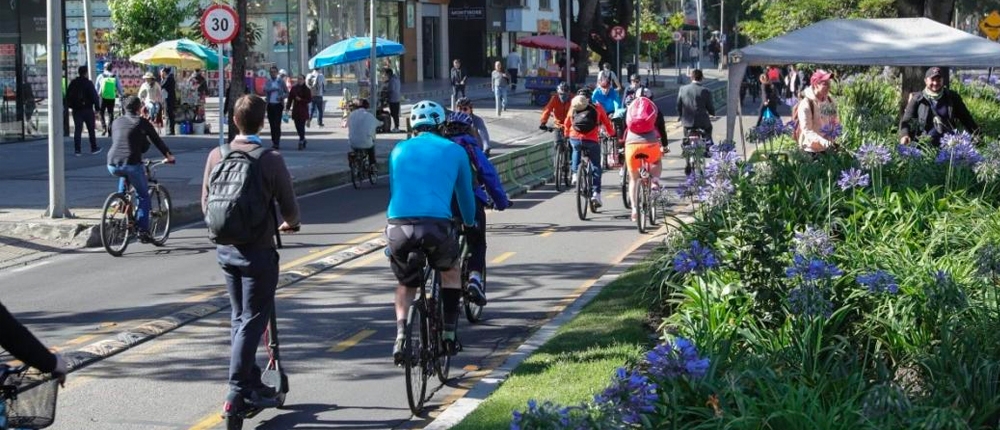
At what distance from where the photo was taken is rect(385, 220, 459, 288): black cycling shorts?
8.00m

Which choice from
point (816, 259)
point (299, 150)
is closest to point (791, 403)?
point (816, 259)

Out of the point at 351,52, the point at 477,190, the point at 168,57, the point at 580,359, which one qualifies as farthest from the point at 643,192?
the point at 168,57

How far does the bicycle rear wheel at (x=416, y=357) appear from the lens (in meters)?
7.80

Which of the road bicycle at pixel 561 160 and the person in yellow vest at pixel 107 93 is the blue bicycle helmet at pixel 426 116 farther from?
the person in yellow vest at pixel 107 93

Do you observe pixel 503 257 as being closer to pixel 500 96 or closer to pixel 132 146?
pixel 132 146

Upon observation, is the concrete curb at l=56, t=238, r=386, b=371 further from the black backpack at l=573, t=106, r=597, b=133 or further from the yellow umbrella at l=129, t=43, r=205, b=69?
the yellow umbrella at l=129, t=43, r=205, b=69

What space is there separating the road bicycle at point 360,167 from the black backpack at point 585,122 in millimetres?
5886

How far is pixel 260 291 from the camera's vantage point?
7.36 m

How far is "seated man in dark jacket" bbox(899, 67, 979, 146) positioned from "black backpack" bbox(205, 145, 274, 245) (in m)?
9.36

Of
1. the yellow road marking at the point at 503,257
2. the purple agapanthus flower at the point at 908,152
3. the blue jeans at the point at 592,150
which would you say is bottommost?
the yellow road marking at the point at 503,257

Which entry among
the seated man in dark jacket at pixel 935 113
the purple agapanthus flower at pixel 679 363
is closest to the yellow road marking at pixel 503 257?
the seated man in dark jacket at pixel 935 113

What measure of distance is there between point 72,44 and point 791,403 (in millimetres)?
45675

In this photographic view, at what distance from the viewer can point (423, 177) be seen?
807 centimetres

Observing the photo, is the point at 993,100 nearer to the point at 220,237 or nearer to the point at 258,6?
the point at 220,237
